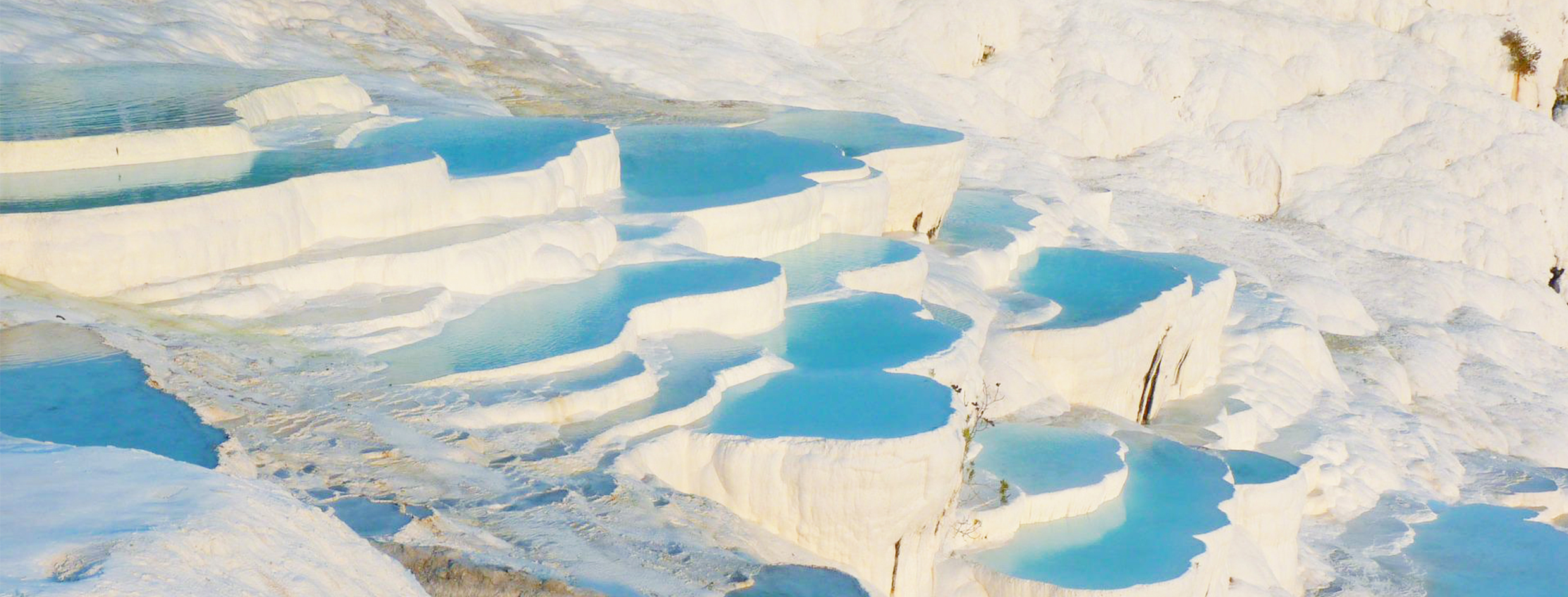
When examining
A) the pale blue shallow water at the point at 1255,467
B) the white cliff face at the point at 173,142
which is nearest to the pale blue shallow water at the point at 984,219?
the pale blue shallow water at the point at 1255,467

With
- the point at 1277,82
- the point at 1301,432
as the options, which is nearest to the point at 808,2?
the point at 1277,82

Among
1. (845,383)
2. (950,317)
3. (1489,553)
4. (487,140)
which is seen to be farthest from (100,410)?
(1489,553)

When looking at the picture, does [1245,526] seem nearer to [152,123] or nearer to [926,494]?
[926,494]

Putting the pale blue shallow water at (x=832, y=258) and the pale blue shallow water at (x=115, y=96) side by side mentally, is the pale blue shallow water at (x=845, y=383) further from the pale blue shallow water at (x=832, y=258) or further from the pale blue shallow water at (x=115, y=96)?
the pale blue shallow water at (x=115, y=96)

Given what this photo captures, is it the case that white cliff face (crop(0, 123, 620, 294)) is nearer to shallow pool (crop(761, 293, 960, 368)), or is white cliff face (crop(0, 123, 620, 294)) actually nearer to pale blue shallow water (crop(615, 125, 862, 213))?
pale blue shallow water (crop(615, 125, 862, 213))

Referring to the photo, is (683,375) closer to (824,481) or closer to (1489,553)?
(824,481)
